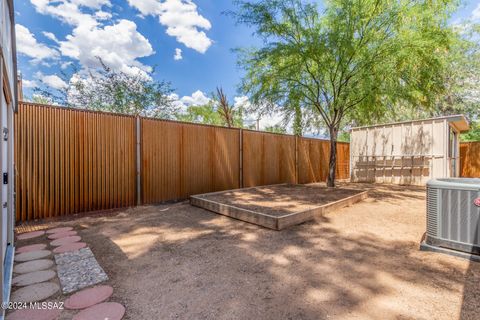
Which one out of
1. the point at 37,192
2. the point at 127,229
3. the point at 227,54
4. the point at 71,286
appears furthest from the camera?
the point at 227,54

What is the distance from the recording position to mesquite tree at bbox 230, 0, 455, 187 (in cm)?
634

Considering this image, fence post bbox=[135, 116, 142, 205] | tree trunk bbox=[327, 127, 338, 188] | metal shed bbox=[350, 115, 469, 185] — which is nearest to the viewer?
fence post bbox=[135, 116, 142, 205]

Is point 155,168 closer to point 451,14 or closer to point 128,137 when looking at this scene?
point 128,137

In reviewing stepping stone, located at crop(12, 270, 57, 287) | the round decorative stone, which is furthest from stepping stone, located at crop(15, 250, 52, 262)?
the round decorative stone

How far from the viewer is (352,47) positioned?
6.47 metres

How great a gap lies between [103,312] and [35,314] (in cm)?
52

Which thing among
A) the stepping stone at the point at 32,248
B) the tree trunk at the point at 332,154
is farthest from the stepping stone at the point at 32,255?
the tree trunk at the point at 332,154

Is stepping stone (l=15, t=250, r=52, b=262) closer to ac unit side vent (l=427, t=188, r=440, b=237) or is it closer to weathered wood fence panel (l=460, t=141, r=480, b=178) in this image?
ac unit side vent (l=427, t=188, r=440, b=237)

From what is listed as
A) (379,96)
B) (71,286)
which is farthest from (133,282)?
(379,96)

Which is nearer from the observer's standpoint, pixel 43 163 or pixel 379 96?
pixel 43 163

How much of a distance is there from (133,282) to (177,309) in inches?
27.0

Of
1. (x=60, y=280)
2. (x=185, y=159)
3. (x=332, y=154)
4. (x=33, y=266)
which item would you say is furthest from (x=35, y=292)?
(x=332, y=154)

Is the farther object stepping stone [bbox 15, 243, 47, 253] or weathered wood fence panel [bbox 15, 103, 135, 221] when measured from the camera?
weathered wood fence panel [bbox 15, 103, 135, 221]

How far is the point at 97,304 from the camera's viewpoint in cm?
184
